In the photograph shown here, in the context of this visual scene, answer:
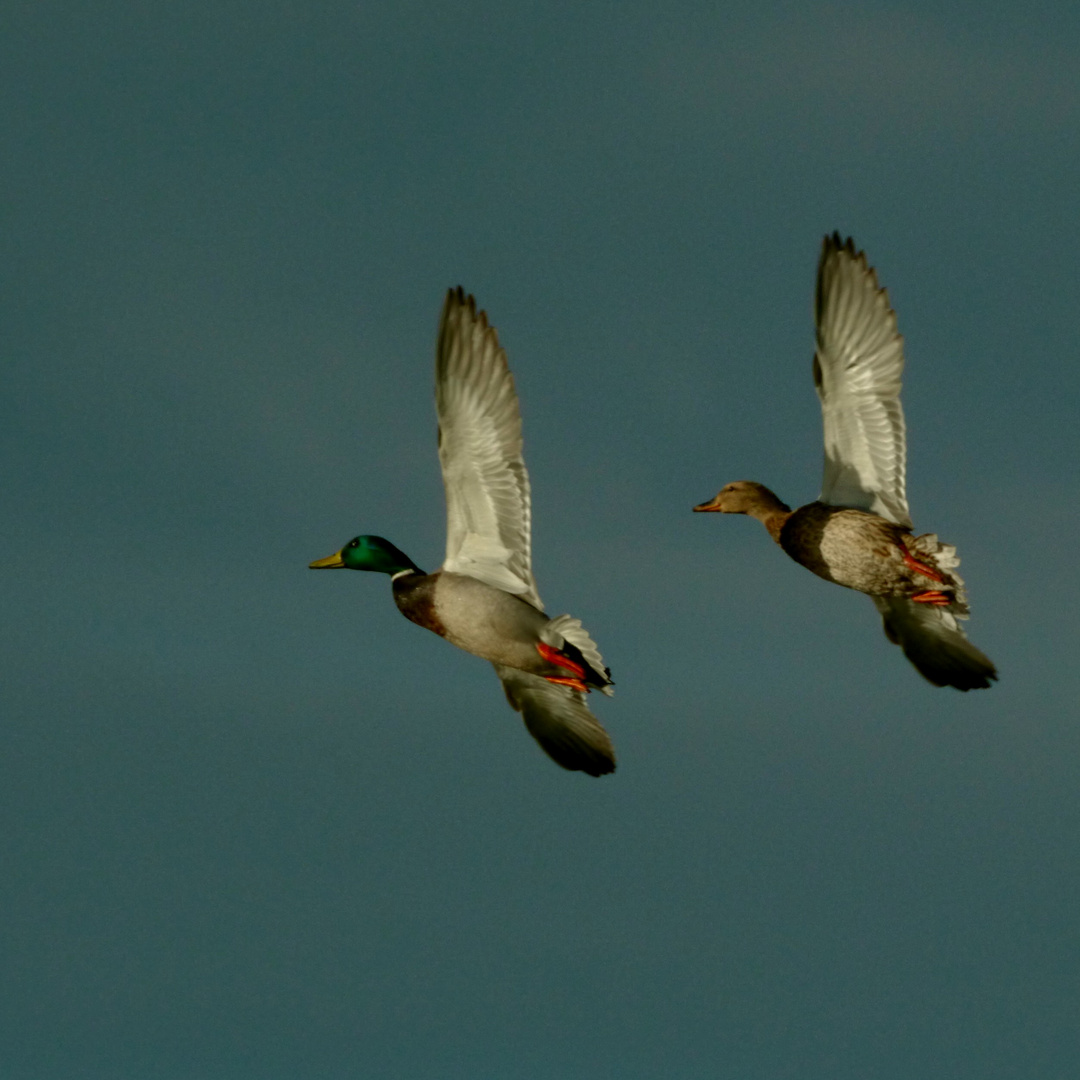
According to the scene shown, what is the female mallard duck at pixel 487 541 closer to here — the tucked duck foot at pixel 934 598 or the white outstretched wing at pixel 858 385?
the tucked duck foot at pixel 934 598

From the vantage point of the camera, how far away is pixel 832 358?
1088 inches

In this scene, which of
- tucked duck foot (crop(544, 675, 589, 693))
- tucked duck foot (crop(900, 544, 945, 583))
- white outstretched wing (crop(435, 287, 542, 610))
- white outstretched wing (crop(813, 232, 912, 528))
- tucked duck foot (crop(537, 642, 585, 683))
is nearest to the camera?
white outstretched wing (crop(435, 287, 542, 610))

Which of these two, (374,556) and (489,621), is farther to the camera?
(374,556)

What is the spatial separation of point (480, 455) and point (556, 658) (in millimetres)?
2247

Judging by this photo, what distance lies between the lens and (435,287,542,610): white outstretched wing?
83.7ft

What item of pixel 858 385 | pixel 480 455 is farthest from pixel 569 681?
pixel 858 385

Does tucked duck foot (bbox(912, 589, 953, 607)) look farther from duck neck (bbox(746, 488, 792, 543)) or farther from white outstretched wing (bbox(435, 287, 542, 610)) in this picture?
white outstretched wing (bbox(435, 287, 542, 610))

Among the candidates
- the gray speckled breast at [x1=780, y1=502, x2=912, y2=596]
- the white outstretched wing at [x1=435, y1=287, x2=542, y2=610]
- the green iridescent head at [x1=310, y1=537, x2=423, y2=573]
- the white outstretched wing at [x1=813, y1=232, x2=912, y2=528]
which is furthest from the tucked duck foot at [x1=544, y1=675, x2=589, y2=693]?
the white outstretched wing at [x1=813, y1=232, x2=912, y2=528]

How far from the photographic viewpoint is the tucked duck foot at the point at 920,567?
89.3ft

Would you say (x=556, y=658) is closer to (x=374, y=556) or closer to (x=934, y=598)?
(x=374, y=556)

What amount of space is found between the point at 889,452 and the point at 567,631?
453cm

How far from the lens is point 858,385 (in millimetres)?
27703

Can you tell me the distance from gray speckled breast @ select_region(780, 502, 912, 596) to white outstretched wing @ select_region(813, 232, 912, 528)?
0.96 ft

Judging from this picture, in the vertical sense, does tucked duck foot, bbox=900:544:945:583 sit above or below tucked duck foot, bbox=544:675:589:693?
above
